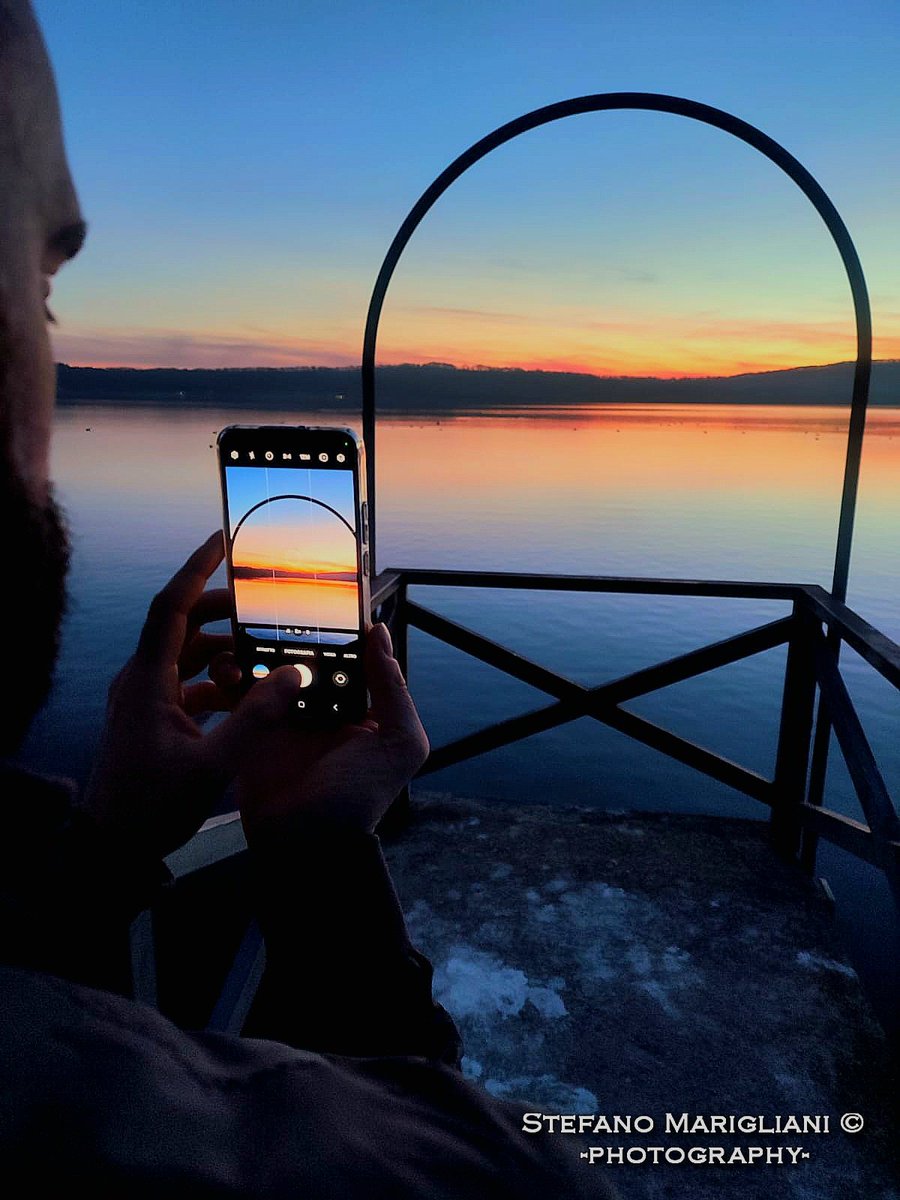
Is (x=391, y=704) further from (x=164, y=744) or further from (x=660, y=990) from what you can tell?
(x=660, y=990)

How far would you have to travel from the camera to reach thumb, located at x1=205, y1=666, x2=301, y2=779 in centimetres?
103

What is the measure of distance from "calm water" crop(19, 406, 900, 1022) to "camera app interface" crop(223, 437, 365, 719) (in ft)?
1.73

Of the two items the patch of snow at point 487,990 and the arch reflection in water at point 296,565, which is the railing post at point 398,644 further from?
the arch reflection in water at point 296,565

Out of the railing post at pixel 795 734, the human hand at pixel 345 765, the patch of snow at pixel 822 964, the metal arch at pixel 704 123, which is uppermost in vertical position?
the metal arch at pixel 704 123

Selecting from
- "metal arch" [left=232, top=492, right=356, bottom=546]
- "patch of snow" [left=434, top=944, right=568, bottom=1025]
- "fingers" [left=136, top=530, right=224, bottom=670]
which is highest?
"metal arch" [left=232, top=492, right=356, bottom=546]

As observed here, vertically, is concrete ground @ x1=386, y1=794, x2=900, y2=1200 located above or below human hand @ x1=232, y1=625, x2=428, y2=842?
below

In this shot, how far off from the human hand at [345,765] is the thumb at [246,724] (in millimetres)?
23

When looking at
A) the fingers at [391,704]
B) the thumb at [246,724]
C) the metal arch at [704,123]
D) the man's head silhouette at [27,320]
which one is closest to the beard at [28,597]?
the man's head silhouette at [27,320]

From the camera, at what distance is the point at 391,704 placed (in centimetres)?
121

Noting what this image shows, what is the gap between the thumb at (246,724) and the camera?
3.38ft

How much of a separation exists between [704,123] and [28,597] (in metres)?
3.23

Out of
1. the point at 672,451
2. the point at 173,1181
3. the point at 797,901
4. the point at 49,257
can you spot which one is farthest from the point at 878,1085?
the point at 672,451

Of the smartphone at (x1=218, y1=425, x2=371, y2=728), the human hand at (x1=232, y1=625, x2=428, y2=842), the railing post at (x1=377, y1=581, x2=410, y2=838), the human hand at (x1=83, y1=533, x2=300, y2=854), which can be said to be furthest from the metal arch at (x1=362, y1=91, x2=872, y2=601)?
the human hand at (x1=83, y1=533, x2=300, y2=854)

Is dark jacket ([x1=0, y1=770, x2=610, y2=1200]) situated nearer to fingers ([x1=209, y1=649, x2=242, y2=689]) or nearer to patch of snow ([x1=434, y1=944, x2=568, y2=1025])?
fingers ([x1=209, y1=649, x2=242, y2=689])
